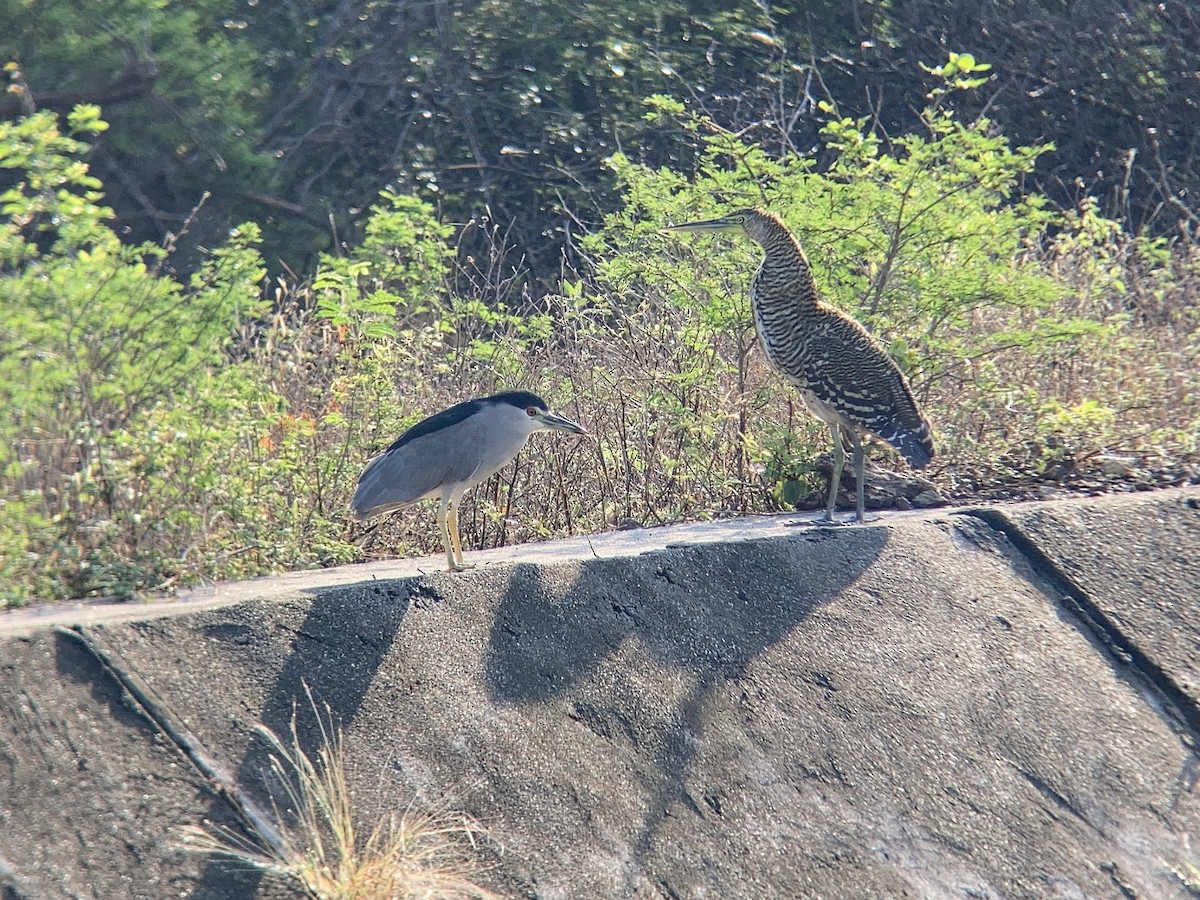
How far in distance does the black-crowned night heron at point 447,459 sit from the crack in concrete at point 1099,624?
1949 mm

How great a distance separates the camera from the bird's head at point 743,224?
690 centimetres

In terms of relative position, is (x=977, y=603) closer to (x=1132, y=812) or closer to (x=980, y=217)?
(x=1132, y=812)

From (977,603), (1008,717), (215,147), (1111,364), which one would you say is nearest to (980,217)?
(1111,364)

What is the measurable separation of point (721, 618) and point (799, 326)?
2.06m

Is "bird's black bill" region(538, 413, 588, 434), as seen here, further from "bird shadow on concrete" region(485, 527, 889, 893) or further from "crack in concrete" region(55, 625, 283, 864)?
"crack in concrete" region(55, 625, 283, 864)

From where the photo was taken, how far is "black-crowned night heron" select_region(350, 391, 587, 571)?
16.5 ft

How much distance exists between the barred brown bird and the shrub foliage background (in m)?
0.49

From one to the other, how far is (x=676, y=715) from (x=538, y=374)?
12.3 ft

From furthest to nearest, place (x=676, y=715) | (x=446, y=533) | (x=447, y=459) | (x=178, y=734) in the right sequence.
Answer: (x=447, y=459)
(x=446, y=533)
(x=676, y=715)
(x=178, y=734)

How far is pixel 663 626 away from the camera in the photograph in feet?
15.5

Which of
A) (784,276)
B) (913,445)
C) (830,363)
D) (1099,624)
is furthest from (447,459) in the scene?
(1099,624)

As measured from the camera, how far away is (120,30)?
1200cm

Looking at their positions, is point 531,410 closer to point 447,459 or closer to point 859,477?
point 447,459

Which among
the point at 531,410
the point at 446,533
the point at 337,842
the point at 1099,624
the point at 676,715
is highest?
the point at 531,410
